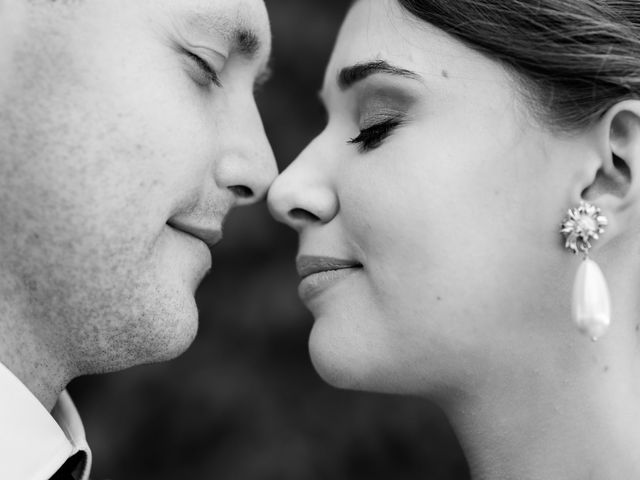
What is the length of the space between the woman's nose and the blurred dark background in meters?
2.13

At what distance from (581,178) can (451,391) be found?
67cm

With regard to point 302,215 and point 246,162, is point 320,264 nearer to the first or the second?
point 302,215

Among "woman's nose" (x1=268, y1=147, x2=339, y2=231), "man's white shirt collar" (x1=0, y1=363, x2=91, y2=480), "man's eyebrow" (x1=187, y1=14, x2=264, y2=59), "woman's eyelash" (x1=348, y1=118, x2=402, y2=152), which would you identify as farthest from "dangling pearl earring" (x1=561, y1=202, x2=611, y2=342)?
"man's white shirt collar" (x1=0, y1=363, x2=91, y2=480)

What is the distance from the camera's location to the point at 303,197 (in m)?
2.96

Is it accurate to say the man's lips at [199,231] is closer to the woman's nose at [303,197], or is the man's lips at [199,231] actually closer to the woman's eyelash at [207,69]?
the woman's nose at [303,197]

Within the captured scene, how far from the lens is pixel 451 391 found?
2840 mm

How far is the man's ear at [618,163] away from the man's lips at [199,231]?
42.4 inches

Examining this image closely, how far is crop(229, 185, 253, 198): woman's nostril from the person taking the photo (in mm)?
3143

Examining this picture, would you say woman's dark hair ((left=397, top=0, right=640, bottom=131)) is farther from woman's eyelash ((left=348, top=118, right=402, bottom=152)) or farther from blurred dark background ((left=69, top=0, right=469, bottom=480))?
blurred dark background ((left=69, top=0, right=469, bottom=480))

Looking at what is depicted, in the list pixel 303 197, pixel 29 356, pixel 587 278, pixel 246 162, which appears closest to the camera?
pixel 587 278

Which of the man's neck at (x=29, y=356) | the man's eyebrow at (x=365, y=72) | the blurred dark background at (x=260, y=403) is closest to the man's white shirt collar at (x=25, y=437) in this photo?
the man's neck at (x=29, y=356)

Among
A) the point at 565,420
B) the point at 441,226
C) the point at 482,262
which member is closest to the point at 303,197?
the point at 441,226

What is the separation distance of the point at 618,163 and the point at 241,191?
1114mm

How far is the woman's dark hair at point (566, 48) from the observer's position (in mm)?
2674
